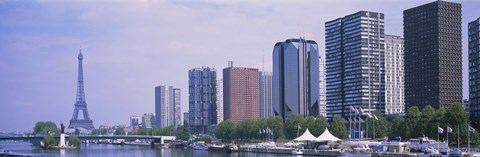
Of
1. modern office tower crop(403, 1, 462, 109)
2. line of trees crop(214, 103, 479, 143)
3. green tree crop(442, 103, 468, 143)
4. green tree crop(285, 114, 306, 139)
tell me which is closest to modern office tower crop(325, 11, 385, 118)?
modern office tower crop(403, 1, 462, 109)

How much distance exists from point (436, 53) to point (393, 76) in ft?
79.3

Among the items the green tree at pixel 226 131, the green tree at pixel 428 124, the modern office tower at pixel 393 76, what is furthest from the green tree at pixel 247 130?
the green tree at pixel 428 124

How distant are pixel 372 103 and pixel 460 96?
22.5 metres

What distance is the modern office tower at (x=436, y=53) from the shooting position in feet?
504

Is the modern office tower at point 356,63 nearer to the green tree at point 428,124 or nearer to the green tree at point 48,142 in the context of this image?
the green tree at point 428,124

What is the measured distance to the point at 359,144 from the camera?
90.0 metres

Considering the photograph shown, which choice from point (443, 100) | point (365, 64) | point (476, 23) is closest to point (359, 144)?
point (476, 23)

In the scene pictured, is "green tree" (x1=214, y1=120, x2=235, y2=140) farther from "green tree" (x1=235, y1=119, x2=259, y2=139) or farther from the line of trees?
"green tree" (x1=235, y1=119, x2=259, y2=139)

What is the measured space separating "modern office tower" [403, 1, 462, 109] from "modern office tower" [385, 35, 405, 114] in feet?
50.6

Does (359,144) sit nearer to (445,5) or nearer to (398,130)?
(398,130)

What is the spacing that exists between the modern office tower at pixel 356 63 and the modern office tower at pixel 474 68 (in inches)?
1532

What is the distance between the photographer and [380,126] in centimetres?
11538

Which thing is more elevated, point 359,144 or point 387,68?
point 387,68

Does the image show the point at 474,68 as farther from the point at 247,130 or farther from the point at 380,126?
the point at 247,130
